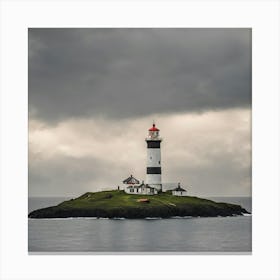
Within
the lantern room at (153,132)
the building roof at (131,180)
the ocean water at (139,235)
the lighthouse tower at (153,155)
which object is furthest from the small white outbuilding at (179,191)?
the lantern room at (153,132)

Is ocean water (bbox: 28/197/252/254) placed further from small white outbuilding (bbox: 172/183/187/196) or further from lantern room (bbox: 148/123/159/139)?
lantern room (bbox: 148/123/159/139)

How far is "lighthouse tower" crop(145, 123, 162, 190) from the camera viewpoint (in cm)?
2092

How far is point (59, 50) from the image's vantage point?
19.4m

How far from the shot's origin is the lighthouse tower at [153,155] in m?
20.9

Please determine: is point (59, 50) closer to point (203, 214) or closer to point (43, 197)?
point (43, 197)

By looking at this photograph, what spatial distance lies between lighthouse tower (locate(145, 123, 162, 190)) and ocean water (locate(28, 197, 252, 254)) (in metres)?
1.40

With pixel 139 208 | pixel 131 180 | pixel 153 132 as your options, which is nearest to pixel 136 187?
pixel 139 208

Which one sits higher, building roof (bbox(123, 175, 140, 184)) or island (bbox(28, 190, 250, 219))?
building roof (bbox(123, 175, 140, 184))

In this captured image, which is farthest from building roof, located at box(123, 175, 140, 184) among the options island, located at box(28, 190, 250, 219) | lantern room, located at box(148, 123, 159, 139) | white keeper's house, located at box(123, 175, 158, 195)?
lantern room, located at box(148, 123, 159, 139)

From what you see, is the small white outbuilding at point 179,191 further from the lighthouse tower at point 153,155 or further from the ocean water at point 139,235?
the ocean water at point 139,235

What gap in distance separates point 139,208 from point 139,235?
3753 millimetres

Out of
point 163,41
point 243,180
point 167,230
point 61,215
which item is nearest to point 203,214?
point 167,230

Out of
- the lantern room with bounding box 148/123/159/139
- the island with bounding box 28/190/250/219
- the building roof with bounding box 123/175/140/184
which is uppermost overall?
the lantern room with bounding box 148/123/159/139

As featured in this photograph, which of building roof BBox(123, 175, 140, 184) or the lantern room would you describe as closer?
the lantern room
